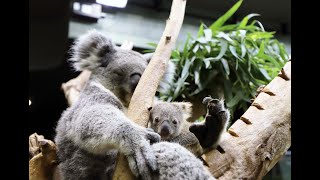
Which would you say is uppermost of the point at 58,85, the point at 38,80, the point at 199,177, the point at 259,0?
the point at 259,0

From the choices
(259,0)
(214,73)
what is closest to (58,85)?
(214,73)

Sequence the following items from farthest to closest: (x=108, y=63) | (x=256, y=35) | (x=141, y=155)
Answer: (x=256, y=35), (x=108, y=63), (x=141, y=155)

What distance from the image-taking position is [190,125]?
6.05ft

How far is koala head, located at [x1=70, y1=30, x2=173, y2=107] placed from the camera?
2.00 meters

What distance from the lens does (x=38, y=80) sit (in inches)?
103

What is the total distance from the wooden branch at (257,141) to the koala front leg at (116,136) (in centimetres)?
34

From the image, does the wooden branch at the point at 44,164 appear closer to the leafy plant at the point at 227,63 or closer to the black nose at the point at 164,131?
the black nose at the point at 164,131

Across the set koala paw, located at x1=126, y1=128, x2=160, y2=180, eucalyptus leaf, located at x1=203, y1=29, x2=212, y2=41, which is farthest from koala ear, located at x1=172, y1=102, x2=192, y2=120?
eucalyptus leaf, located at x1=203, y1=29, x2=212, y2=41

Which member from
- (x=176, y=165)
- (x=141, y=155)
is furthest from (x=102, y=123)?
(x=176, y=165)

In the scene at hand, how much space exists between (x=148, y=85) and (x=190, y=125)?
11.4 inches

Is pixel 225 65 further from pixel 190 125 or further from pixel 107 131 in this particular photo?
pixel 107 131

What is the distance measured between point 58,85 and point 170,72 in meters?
1.35

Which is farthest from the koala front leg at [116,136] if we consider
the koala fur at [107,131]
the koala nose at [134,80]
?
the koala nose at [134,80]

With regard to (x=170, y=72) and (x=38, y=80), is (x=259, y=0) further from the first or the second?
(x=38, y=80)
